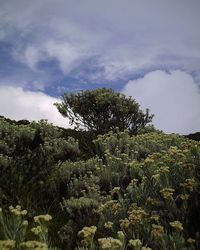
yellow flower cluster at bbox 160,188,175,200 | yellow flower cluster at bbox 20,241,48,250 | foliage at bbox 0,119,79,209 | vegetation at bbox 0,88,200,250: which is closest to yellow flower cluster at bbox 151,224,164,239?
vegetation at bbox 0,88,200,250

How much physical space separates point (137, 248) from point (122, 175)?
4.83 m

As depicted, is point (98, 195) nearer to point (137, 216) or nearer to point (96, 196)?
point (96, 196)

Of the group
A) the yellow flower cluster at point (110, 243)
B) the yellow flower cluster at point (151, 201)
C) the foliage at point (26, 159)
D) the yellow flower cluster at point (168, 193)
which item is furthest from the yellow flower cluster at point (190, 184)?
the foliage at point (26, 159)

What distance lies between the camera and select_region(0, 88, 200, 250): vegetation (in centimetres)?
462

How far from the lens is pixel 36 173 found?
29.8ft

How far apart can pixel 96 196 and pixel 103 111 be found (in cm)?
1072

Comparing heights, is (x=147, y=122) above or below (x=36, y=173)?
above

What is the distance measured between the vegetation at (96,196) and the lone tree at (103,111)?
538 centimetres

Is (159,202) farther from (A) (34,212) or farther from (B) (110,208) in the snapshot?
(A) (34,212)

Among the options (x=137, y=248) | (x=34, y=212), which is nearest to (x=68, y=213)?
(x=34, y=212)

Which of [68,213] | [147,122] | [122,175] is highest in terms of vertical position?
[147,122]

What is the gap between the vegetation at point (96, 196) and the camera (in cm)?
462

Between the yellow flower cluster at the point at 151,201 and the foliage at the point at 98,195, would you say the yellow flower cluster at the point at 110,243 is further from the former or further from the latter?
the yellow flower cluster at the point at 151,201

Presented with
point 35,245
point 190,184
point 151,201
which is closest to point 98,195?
point 151,201
